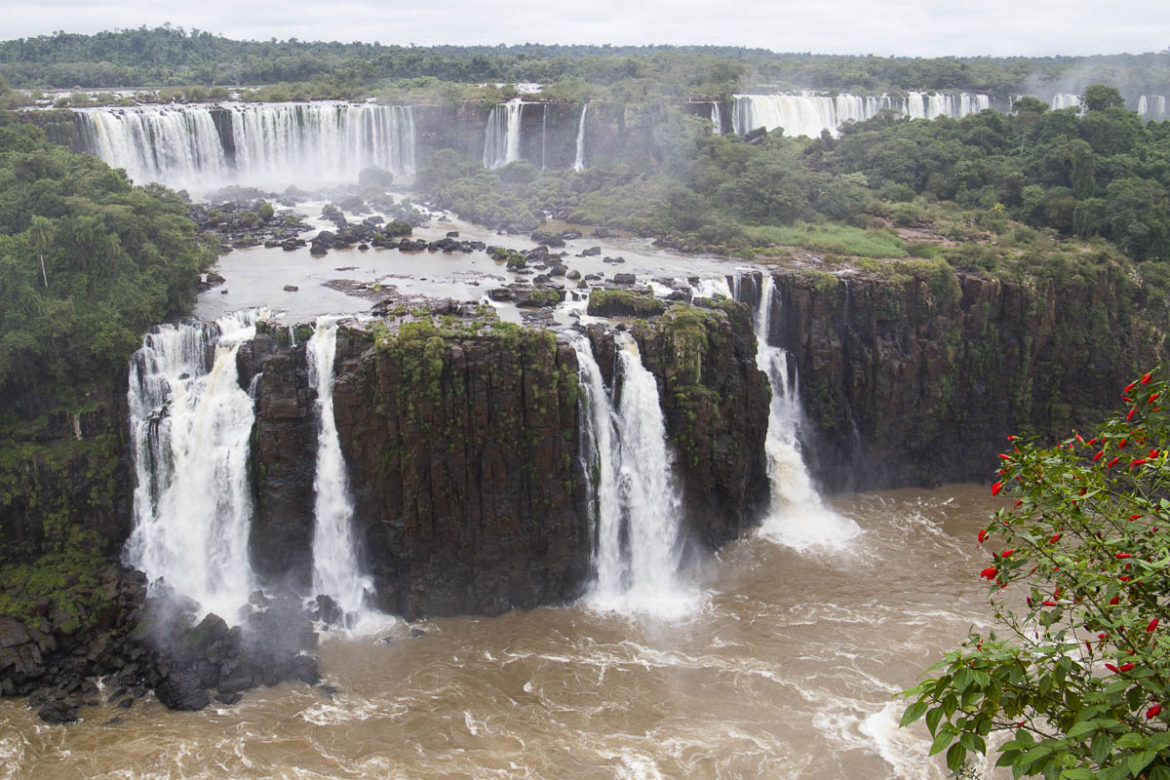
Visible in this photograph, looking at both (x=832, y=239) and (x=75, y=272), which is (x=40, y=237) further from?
(x=832, y=239)

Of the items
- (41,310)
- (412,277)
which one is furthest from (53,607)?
(412,277)

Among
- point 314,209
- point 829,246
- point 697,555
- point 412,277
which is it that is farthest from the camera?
point 314,209

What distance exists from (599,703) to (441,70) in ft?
214

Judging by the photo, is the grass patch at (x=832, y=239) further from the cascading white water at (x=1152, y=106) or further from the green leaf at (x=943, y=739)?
the cascading white water at (x=1152, y=106)

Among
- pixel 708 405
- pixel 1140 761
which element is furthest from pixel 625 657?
pixel 1140 761

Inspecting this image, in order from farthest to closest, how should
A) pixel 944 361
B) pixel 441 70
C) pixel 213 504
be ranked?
pixel 441 70 < pixel 944 361 < pixel 213 504

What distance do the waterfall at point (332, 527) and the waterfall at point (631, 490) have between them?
6237 millimetres

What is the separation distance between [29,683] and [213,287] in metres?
14.5

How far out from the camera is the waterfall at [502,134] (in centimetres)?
5362

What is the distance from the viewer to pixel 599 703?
19.8 metres

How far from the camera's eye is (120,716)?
19031 mm

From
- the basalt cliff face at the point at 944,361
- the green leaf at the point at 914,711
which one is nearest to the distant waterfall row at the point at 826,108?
the basalt cliff face at the point at 944,361

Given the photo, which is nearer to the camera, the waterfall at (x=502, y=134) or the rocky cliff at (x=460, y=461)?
the rocky cliff at (x=460, y=461)

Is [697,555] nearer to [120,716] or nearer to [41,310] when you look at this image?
[120,716]
